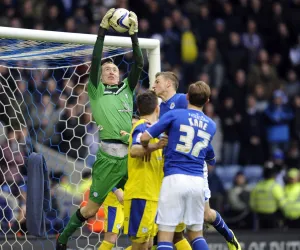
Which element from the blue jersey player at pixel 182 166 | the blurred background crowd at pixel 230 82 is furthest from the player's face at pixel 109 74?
the blurred background crowd at pixel 230 82

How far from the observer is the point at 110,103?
30.3 feet

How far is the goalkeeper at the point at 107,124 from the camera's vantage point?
29.8ft

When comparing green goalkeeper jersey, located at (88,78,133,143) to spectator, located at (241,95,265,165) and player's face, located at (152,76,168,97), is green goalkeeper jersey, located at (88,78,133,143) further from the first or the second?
spectator, located at (241,95,265,165)

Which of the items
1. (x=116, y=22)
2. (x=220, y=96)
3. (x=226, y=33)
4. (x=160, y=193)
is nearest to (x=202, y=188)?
(x=160, y=193)

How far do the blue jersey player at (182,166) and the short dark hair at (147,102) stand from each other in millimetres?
359

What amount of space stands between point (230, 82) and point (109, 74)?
307 inches

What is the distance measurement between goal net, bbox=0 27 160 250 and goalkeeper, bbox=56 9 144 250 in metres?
0.76

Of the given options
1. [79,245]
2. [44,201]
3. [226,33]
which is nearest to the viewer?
[44,201]

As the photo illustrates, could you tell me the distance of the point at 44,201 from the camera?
10008 millimetres

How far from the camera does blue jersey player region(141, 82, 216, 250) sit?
8.18 meters

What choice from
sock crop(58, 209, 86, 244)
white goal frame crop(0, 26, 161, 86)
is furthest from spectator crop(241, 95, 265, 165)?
sock crop(58, 209, 86, 244)

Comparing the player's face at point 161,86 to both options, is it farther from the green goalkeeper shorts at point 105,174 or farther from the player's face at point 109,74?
the green goalkeeper shorts at point 105,174

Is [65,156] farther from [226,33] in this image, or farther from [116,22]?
[226,33]

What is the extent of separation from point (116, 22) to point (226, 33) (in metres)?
8.85
